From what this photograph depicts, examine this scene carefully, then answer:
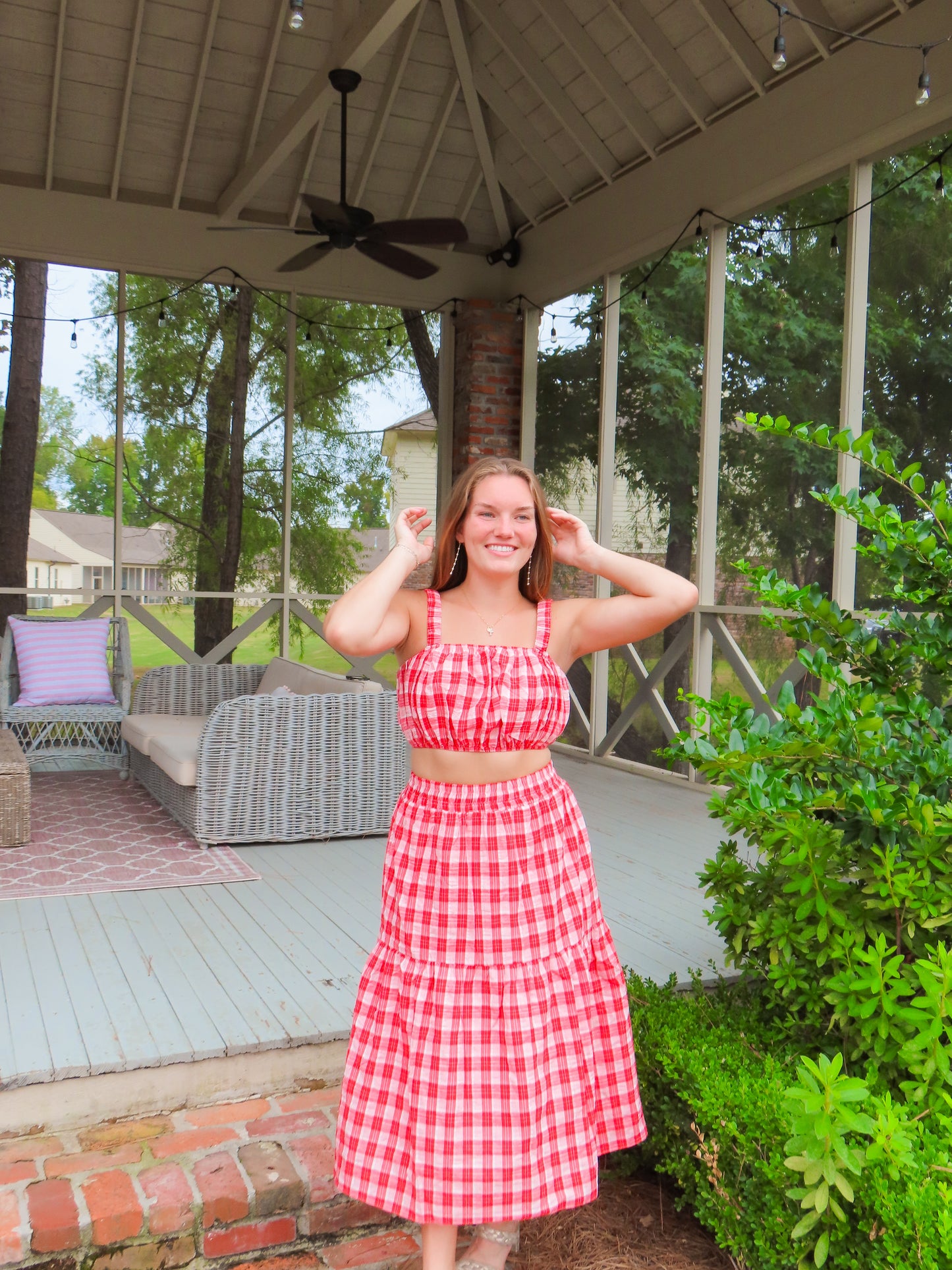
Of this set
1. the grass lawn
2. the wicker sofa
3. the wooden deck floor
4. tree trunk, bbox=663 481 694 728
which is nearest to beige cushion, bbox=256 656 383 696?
the wicker sofa

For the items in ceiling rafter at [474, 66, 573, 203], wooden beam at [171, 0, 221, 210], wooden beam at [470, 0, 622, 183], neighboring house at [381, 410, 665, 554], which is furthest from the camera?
Result: neighboring house at [381, 410, 665, 554]

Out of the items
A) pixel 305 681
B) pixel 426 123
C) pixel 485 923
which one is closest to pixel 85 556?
pixel 305 681

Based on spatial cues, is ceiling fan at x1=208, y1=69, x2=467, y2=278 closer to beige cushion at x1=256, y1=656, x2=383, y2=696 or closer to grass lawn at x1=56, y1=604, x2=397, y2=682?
beige cushion at x1=256, y1=656, x2=383, y2=696

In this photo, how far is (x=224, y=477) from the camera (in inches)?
331

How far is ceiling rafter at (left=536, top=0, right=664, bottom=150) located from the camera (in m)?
6.70

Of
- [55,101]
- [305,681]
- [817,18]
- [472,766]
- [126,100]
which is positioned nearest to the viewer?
[472,766]

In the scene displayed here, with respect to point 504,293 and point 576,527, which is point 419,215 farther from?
point 576,527

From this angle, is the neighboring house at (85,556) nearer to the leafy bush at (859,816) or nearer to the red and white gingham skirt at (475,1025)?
the leafy bush at (859,816)

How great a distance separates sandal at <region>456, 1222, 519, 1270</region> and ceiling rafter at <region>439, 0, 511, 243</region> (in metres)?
7.28

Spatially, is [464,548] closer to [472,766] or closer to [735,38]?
[472,766]

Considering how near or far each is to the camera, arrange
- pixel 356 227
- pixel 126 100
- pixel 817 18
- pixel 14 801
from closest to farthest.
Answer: pixel 14 801 < pixel 817 18 < pixel 356 227 < pixel 126 100

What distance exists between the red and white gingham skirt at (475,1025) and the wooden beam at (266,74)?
667cm

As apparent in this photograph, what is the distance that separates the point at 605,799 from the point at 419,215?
510cm

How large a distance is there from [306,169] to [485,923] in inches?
295
